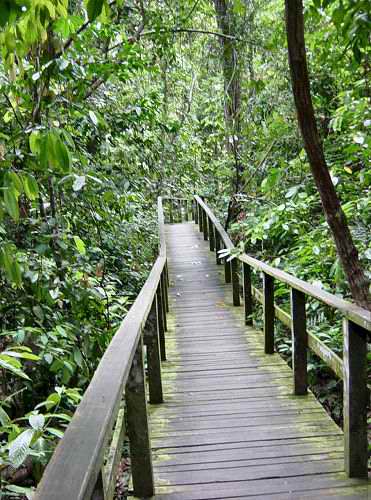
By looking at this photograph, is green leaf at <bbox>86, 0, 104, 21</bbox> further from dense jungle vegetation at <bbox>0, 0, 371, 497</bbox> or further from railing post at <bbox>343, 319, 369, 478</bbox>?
railing post at <bbox>343, 319, 369, 478</bbox>

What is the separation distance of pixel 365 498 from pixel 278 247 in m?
5.14

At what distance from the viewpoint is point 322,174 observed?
2.57 m

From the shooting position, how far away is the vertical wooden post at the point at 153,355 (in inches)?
128

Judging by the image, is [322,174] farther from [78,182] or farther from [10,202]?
[10,202]

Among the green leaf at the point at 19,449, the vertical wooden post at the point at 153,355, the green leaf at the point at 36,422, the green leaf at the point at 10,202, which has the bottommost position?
the vertical wooden post at the point at 153,355

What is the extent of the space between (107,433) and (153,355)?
218 cm

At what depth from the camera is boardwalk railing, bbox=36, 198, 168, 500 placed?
880 millimetres

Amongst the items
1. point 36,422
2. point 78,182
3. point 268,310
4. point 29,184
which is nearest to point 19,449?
point 36,422

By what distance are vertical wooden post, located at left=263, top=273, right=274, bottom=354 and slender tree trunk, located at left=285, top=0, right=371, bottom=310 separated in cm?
141

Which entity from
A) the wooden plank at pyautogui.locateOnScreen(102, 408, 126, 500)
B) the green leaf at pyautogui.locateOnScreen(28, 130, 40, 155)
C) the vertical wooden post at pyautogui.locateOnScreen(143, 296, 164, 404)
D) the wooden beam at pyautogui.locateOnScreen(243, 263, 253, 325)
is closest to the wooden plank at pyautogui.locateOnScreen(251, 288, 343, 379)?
the vertical wooden post at pyautogui.locateOnScreen(143, 296, 164, 404)

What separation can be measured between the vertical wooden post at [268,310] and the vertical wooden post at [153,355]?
1158mm

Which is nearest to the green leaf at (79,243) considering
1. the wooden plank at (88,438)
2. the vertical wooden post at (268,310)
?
the wooden plank at (88,438)

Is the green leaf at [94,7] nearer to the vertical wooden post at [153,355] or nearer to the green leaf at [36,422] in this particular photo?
the green leaf at [36,422]

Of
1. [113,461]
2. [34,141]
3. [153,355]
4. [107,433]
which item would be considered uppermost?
Answer: [34,141]
